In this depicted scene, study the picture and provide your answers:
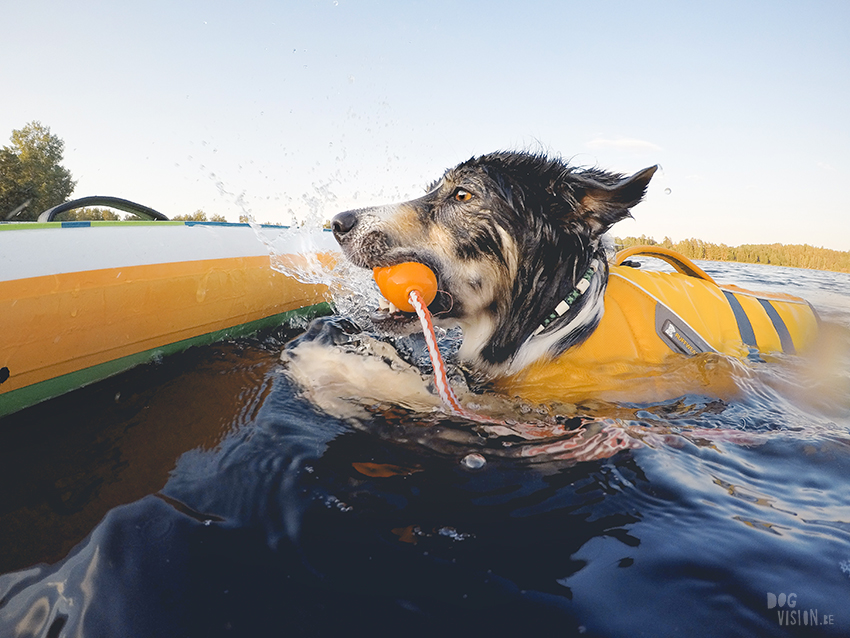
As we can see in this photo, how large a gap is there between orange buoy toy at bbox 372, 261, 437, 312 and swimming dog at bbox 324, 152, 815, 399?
4.2 inches

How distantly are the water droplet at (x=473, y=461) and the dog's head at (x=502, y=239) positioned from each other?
1122 millimetres

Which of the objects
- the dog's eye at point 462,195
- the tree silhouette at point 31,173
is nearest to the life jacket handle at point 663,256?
the dog's eye at point 462,195

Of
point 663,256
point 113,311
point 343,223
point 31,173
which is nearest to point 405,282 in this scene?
point 343,223

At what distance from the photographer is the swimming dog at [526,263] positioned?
316 cm

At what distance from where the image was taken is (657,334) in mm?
3256

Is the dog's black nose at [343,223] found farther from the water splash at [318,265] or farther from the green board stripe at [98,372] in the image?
the green board stripe at [98,372]

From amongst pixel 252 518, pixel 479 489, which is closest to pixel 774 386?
pixel 479 489

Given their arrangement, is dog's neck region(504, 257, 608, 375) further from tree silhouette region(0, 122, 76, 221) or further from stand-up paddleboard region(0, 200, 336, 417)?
tree silhouette region(0, 122, 76, 221)

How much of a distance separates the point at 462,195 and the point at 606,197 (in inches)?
39.4

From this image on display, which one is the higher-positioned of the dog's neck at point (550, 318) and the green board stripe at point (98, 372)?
the dog's neck at point (550, 318)

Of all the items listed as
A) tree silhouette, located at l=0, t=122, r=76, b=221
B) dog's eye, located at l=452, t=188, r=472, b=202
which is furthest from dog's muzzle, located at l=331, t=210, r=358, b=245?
tree silhouette, located at l=0, t=122, r=76, b=221

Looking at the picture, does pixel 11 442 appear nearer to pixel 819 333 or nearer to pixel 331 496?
pixel 331 496

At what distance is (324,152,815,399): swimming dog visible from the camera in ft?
10.4

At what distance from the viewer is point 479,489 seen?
212 centimetres
